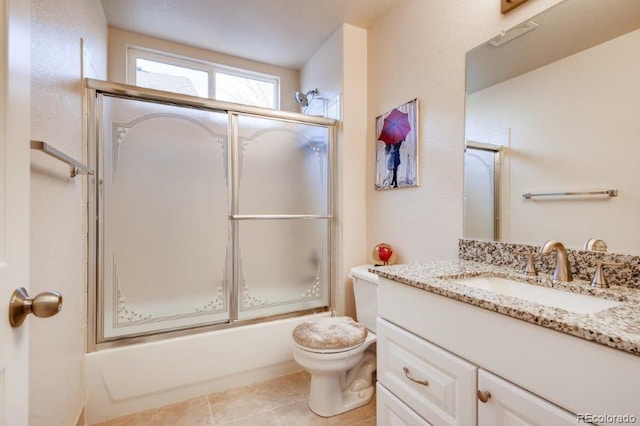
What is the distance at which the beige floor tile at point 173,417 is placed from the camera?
154cm

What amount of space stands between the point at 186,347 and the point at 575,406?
1.76 metres

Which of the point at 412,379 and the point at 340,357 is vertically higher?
the point at 412,379

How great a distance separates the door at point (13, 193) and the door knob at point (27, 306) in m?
0.01

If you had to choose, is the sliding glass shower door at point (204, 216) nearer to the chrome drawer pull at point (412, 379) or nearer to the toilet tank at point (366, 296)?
the toilet tank at point (366, 296)

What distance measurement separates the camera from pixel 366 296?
1859mm

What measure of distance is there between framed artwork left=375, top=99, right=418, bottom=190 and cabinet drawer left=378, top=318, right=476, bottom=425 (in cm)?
96

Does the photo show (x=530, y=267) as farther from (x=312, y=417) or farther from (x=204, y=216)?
(x=204, y=216)

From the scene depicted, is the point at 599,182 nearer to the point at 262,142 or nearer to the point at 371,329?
the point at 371,329

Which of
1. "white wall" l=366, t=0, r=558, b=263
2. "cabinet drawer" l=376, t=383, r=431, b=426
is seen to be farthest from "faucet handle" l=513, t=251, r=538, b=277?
"cabinet drawer" l=376, t=383, r=431, b=426

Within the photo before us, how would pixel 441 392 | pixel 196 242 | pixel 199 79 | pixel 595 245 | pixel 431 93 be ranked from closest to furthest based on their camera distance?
pixel 441 392 < pixel 595 245 < pixel 431 93 < pixel 196 242 < pixel 199 79

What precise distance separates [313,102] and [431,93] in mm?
1158

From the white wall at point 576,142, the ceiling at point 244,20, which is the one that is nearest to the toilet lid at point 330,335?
the white wall at point 576,142

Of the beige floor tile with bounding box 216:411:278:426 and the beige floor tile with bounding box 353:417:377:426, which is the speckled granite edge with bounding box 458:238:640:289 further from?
the beige floor tile with bounding box 216:411:278:426

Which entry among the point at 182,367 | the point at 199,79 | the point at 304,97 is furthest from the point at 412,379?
the point at 199,79
